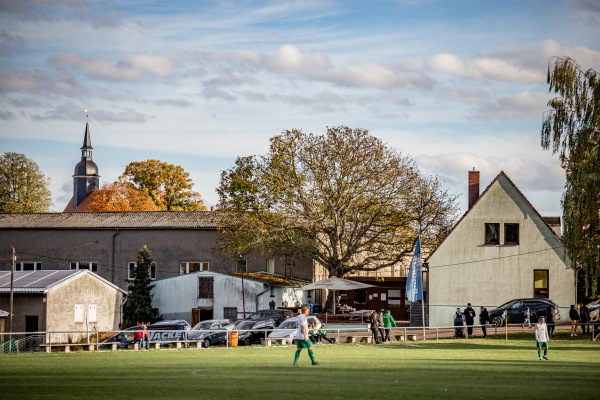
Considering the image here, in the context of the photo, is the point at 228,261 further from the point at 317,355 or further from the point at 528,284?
the point at 317,355

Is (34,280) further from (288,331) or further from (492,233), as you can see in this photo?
(492,233)

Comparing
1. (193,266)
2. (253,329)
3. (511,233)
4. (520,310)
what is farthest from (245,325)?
(193,266)

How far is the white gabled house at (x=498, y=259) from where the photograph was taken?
59000 mm

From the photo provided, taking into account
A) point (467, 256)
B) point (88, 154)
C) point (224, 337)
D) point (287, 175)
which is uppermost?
point (88, 154)

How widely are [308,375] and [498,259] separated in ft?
123

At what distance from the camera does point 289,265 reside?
77.4 m

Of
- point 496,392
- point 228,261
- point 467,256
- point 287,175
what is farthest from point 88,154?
point 496,392

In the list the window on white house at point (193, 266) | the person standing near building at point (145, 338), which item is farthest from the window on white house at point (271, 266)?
the person standing near building at point (145, 338)

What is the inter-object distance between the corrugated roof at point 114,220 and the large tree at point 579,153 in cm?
3691

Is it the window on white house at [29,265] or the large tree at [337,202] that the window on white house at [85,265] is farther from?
the large tree at [337,202]

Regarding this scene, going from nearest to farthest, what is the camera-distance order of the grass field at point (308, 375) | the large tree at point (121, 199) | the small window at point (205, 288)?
the grass field at point (308, 375)
the small window at point (205, 288)
the large tree at point (121, 199)

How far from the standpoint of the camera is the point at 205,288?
6744 centimetres

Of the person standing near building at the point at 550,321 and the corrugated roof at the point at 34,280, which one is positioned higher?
the corrugated roof at the point at 34,280

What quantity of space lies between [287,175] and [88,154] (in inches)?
2822
